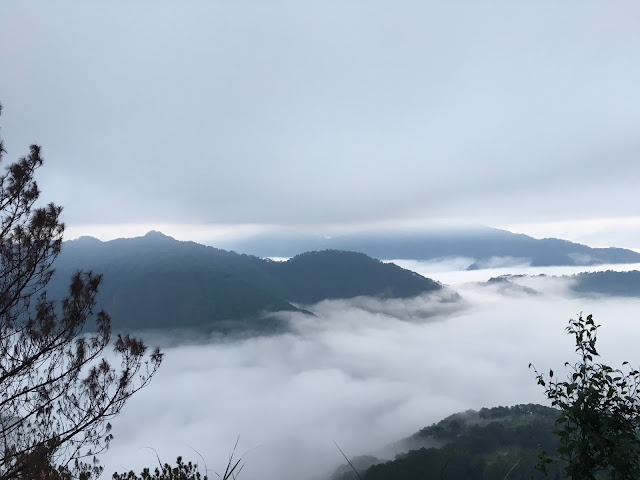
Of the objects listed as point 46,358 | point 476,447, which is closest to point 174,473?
point 46,358

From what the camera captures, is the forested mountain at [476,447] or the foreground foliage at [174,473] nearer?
the foreground foliage at [174,473]

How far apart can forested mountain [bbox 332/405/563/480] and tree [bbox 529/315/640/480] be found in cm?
9493

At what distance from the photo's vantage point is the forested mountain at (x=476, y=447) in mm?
113125

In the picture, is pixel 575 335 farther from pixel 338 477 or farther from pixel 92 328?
pixel 338 477

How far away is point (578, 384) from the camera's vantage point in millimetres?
4805

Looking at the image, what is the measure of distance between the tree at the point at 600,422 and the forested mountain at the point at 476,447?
311 ft

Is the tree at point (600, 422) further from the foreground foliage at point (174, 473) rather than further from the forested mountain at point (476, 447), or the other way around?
the forested mountain at point (476, 447)

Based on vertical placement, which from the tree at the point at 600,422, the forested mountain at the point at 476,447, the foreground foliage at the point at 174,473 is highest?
the tree at the point at 600,422

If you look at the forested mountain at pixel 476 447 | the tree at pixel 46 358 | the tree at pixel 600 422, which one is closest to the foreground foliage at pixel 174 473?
A: the tree at pixel 46 358

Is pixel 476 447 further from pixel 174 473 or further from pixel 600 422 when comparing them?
pixel 600 422

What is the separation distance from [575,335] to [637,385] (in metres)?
0.77

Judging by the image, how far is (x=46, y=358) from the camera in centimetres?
1077

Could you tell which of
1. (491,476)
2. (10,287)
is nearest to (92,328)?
(10,287)

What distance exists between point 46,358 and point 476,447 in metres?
154
